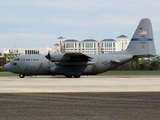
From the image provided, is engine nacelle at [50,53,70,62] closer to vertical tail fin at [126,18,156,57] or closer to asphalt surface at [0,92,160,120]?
vertical tail fin at [126,18,156,57]

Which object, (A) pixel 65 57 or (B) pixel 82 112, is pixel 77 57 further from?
(B) pixel 82 112

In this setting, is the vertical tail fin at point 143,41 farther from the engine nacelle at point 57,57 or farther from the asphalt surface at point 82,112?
the asphalt surface at point 82,112

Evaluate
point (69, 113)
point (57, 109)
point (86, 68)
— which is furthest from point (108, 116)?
point (86, 68)

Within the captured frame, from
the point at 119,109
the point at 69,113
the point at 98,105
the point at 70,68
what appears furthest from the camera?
the point at 70,68

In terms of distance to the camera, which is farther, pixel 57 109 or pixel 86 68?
pixel 86 68

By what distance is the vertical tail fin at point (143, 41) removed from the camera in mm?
42531

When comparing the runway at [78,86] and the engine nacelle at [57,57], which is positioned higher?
the engine nacelle at [57,57]

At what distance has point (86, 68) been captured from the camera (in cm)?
4256

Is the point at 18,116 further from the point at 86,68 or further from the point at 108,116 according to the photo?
the point at 86,68

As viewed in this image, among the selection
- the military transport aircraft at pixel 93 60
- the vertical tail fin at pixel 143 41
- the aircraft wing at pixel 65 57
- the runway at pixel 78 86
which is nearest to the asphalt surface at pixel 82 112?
the runway at pixel 78 86

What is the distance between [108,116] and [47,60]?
32.5m

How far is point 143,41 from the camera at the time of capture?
4272 cm

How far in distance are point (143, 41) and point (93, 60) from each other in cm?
660

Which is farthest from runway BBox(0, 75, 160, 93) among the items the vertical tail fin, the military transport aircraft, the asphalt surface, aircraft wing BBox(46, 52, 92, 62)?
the vertical tail fin
